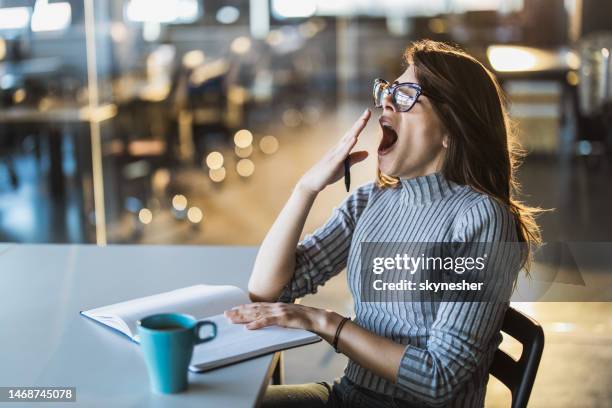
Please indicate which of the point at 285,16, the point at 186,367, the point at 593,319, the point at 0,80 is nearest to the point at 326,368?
the point at 593,319

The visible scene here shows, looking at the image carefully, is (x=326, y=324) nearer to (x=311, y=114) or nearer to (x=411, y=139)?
(x=411, y=139)

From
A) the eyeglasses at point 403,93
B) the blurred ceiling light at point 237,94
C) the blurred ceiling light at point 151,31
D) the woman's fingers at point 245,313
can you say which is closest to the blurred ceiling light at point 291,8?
the blurred ceiling light at point 237,94

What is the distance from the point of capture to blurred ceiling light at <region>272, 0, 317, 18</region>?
4.43 m

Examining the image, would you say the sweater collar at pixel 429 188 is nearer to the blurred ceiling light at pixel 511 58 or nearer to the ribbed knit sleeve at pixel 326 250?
the ribbed knit sleeve at pixel 326 250

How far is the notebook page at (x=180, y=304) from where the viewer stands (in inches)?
53.3

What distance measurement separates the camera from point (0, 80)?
466 cm

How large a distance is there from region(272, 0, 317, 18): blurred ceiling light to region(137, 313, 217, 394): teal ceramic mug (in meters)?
3.51

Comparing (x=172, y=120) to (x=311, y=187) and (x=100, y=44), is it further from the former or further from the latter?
(x=311, y=187)

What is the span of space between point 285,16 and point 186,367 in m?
3.55

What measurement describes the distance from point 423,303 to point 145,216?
3.57 meters

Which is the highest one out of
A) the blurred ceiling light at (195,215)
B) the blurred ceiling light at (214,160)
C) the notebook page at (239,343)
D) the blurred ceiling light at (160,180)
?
the notebook page at (239,343)

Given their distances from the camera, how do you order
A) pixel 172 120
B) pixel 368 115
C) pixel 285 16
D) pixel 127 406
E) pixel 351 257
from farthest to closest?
pixel 172 120 < pixel 285 16 < pixel 351 257 < pixel 368 115 < pixel 127 406

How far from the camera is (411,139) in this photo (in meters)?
1.46

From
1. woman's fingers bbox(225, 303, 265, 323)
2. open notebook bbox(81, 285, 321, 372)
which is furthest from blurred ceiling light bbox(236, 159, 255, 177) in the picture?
woman's fingers bbox(225, 303, 265, 323)
